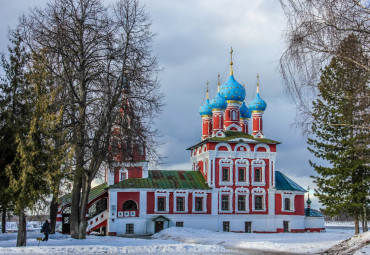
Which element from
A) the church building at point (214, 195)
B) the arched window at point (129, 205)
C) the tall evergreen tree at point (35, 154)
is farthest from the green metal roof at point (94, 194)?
the tall evergreen tree at point (35, 154)

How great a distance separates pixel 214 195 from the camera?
38.1m

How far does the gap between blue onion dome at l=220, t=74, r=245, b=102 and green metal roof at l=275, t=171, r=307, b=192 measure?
700cm

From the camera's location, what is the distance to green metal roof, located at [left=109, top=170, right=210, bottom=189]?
37125mm

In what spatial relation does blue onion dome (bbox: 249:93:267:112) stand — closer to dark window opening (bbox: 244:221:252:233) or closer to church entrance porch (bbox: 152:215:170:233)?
dark window opening (bbox: 244:221:252:233)

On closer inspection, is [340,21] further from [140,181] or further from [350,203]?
[140,181]

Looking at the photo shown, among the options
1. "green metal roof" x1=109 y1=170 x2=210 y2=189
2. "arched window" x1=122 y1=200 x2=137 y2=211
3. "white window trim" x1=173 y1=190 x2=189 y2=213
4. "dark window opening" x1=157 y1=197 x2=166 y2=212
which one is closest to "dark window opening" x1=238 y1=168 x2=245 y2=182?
"green metal roof" x1=109 y1=170 x2=210 y2=189

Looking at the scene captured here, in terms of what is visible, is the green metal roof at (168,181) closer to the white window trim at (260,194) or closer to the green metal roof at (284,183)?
the white window trim at (260,194)

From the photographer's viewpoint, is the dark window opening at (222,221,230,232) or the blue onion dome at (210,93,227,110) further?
the blue onion dome at (210,93,227,110)

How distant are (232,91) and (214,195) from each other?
→ 355 inches

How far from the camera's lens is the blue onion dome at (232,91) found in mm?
41750

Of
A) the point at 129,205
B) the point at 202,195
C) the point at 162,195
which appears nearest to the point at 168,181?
the point at 162,195

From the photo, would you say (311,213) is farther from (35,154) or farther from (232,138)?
(35,154)

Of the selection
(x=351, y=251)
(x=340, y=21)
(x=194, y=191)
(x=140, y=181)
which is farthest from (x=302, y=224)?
(x=340, y=21)

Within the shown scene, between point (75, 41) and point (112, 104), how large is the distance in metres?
3.47
